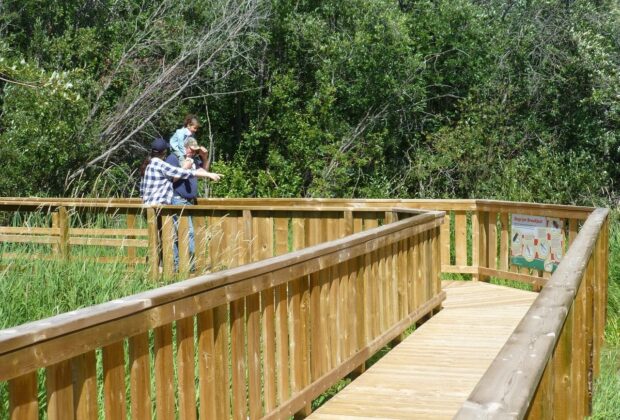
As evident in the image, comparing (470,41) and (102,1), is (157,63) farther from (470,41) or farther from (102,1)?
(470,41)

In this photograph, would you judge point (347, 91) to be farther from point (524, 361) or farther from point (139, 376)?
point (524, 361)

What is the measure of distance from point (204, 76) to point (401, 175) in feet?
15.3

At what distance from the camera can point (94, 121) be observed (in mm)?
17500

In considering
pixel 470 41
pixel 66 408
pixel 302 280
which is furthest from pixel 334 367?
pixel 470 41

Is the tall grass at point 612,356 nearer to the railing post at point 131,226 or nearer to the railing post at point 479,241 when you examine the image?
the railing post at point 479,241

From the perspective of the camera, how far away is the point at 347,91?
20234 mm

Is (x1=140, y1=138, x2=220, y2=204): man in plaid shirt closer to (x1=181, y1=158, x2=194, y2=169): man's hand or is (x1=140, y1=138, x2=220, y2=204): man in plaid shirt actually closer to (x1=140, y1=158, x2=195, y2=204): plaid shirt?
(x1=140, y1=158, x2=195, y2=204): plaid shirt

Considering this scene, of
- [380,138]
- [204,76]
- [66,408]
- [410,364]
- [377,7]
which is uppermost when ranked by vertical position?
[377,7]

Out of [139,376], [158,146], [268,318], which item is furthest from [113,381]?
[158,146]

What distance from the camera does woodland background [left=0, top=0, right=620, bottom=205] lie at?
18.2 metres

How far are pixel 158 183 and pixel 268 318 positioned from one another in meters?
6.02

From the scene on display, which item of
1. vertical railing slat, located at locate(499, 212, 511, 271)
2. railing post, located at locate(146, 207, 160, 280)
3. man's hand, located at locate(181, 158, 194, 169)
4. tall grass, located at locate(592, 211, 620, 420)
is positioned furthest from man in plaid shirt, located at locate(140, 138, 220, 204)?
tall grass, located at locate(592, 211, 620, 420)

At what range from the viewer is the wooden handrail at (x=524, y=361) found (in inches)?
75.8

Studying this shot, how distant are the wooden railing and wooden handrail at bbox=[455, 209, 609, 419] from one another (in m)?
1.41
